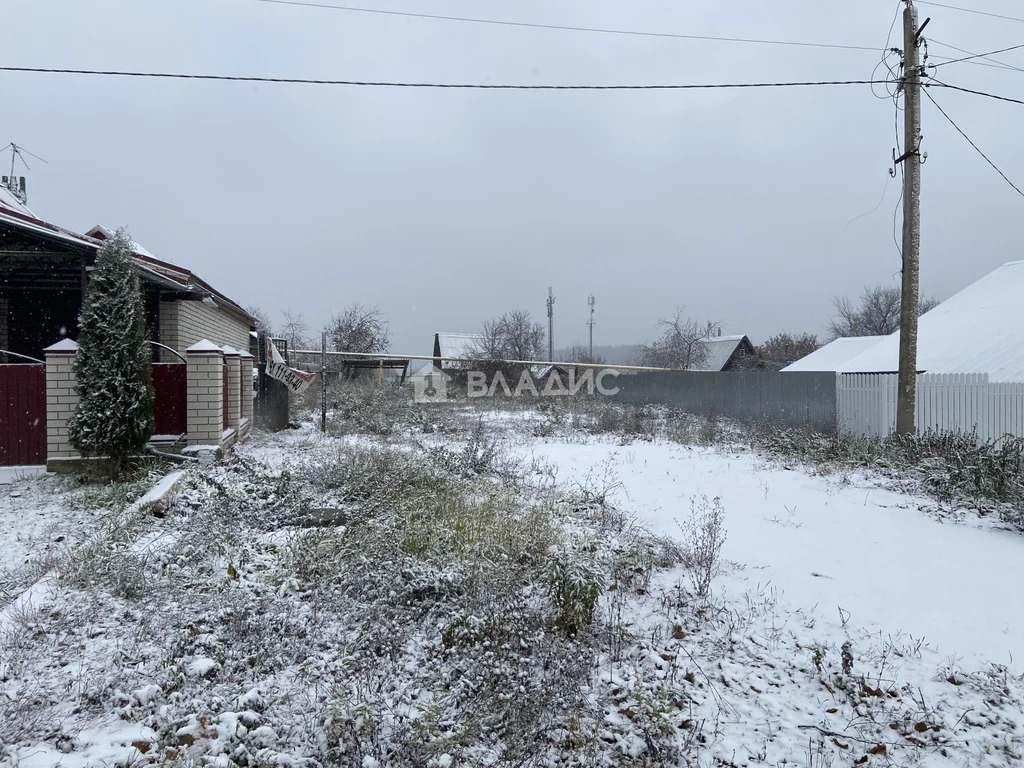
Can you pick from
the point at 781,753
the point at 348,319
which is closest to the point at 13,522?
the point at 781,753

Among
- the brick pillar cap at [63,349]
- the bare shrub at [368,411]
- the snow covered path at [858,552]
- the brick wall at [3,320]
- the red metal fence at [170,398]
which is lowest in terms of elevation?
the snow covered path at [858,552]

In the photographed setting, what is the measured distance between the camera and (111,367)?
19.7 feet

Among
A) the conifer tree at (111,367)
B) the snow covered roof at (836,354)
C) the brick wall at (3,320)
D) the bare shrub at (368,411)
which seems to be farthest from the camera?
the snow covered roof at (836,354)

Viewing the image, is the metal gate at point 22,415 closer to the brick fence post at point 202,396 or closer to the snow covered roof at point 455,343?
the brick fence post at point 202,396

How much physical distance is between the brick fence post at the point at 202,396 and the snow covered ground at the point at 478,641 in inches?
63.1

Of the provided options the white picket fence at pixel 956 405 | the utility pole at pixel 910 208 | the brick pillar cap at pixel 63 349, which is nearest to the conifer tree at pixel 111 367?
the brick pillar cap at pixel 63 349

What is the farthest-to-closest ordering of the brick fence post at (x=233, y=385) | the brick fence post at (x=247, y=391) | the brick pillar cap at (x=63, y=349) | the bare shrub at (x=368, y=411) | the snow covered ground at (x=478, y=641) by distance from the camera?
the bare shrub at (x=368, y=411), the brick fence post at (x=247, y=391), the brick fence post at (x=233, y=385), the brick pillar cap at (x=63, y=349), the snow covered ground at (x=478, y=641)

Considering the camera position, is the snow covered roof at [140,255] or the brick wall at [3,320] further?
the brick wall at [3,320]

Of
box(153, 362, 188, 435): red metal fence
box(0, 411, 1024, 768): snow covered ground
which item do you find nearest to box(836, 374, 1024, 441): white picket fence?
box(0, 411, 1024, 768): snow covered ground

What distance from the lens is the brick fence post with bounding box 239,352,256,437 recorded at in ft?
31.9

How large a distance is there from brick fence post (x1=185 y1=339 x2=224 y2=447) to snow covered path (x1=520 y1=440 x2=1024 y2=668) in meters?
4.66

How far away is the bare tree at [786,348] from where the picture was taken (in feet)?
118

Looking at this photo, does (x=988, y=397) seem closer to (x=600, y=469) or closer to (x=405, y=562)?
(x=600, y=469)

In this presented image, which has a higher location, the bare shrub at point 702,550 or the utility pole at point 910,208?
the utility pole at point 910,208
